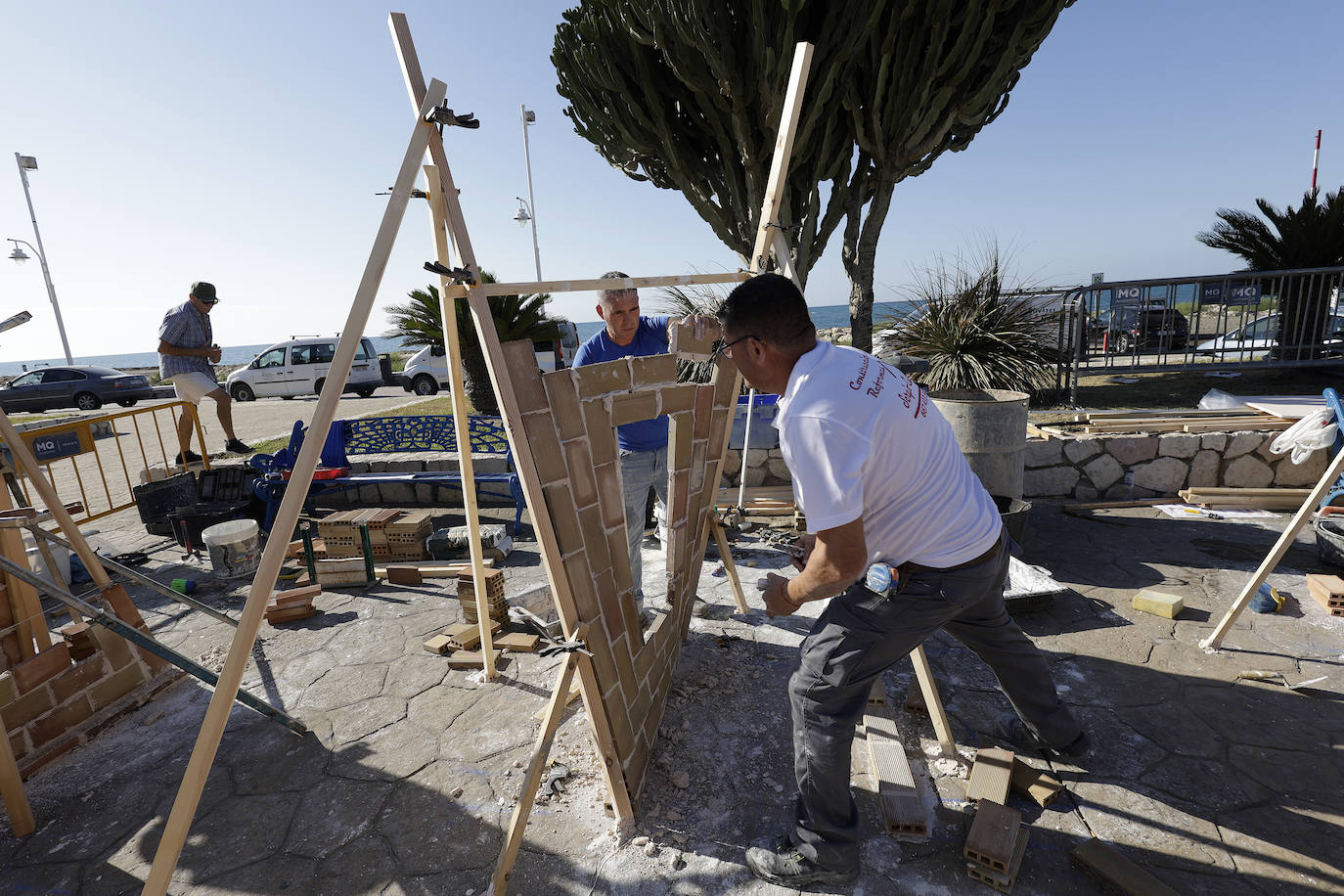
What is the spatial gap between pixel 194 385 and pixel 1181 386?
39.9ft

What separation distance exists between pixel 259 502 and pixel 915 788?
19.4ft

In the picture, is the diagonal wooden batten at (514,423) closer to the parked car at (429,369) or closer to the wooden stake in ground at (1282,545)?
the wooden stake in ground at (1282,545)

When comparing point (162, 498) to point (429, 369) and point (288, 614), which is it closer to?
point (288, 614)

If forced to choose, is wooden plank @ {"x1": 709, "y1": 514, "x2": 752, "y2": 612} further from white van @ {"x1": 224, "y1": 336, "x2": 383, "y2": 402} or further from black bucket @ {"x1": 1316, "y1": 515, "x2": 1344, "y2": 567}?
white van @ {"x1": 224, "y1": 336, "x2": 383, "y2": 402}

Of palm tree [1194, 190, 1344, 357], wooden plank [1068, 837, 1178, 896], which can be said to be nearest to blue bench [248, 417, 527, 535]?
wooden plank [1068, 837, 1178, 896]

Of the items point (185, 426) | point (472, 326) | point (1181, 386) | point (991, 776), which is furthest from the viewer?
point (472, 326)

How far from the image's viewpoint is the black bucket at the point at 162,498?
5.71 m

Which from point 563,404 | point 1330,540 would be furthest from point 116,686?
point 1330,540

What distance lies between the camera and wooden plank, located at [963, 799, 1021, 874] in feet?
6.61

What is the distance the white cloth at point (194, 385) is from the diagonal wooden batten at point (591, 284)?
19.2 ft

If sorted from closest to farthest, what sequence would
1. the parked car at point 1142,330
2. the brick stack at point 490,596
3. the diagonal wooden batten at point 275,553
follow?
1. the diagonal wooden batten at point 275,553
2. the brick stack at point 490,596
3. the parked car at point 1142,330

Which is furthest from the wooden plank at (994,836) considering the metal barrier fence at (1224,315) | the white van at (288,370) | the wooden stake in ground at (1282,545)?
the white van at (288,370)

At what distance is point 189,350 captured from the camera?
6.30 metres

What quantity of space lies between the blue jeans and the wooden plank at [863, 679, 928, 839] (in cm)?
125
